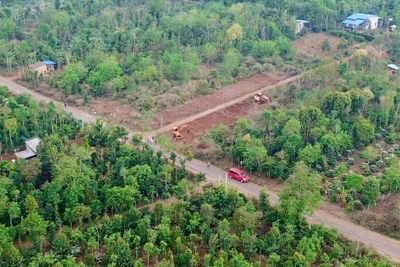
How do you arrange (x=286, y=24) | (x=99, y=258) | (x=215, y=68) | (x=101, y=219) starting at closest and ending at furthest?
(x=99, y=258), (x=101, y=219), (x=215, y=68), (x=286, y=24)

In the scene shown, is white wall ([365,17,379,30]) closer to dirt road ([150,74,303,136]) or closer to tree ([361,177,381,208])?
dirt road ([150,74,303,136])

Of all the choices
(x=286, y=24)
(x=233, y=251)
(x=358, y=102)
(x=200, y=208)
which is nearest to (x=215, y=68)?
(x=286, y=24)

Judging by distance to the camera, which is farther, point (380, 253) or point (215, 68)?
point (215, 68)

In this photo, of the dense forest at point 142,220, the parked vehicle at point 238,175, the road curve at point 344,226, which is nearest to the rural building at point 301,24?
the parked vehicle at point 238,175

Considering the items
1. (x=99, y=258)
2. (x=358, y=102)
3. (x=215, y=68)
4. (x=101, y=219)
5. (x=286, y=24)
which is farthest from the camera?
(x=286, y=24)

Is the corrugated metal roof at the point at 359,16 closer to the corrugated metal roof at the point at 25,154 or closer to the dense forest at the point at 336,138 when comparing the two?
the dense forest at the point at 336,138

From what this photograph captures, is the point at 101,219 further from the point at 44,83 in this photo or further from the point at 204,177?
the point at 44,83
